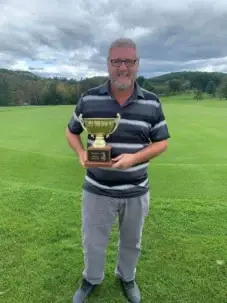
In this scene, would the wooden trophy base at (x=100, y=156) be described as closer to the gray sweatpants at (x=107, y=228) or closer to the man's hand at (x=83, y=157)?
the man's hand at (x=83, y=157)

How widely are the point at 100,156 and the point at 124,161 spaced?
0.16 metres

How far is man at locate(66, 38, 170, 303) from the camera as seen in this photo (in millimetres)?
2404

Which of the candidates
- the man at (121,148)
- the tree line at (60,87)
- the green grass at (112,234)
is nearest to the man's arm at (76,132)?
the man at (121,148)

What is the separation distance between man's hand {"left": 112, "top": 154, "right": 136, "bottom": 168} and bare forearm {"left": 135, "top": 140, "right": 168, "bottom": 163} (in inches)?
1.9

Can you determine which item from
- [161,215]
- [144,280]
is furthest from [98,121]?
[161,215]

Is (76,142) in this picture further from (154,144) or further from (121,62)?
(121,62)

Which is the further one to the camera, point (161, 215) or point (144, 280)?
point (161, 215)

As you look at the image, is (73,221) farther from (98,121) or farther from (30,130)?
(30,130)

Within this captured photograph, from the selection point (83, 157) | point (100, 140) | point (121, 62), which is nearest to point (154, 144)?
point (100, 140)

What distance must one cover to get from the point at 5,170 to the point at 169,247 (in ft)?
11.0

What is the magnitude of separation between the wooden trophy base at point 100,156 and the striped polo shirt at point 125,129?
15 cm

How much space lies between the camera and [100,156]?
2361 millimetres

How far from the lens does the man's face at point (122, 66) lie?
7.79 ft

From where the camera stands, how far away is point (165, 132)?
2.57m
